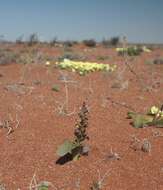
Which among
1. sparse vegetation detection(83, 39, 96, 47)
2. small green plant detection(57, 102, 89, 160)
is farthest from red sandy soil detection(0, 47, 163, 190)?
sparse vegetation detection(83, 39, 96, 47)

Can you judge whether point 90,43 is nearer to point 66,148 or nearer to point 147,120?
point 147,120

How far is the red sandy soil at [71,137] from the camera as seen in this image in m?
4.52

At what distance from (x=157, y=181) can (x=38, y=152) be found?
127cm

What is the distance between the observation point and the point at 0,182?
4.38 metres

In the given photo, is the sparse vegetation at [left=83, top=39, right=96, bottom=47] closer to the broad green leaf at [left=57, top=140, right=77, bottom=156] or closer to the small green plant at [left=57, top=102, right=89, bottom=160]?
the small green plant at [left=57, top=102, right=89, bottom=160]

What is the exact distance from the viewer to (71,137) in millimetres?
5441

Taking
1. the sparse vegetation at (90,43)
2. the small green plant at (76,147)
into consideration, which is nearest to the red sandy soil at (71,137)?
the small green plant at (76,147)

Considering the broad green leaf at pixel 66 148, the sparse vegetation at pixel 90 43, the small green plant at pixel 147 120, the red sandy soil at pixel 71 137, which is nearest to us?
the red sandy soil at pixel 71 137

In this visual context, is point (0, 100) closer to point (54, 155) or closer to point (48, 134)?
point (48, 134)

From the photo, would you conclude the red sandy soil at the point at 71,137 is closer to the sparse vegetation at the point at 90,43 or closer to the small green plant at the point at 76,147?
the small green plant at the point at 76,147

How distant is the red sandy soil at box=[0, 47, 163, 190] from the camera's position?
4516 millimetres

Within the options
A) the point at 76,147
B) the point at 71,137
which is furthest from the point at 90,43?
the point at 76,147

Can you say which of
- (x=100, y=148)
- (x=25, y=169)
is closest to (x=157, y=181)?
(x=100, y=148)

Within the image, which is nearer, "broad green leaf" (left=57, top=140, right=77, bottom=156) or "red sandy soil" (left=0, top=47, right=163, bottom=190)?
"red sandy soil" (left=0, top=47, right=163, bottom=190)
